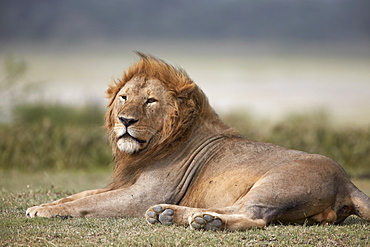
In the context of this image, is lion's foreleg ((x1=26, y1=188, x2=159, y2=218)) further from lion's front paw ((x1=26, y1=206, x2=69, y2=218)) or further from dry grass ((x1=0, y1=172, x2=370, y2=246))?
dry grass ((x1=0, y1=172, x2=370, y2=246))

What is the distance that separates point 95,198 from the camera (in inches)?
212

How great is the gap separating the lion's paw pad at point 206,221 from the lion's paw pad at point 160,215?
31 centimetres

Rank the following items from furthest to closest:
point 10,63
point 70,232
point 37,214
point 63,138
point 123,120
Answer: point 10,63 < point 63,138 < point 123,120 < point 37,214 < point 70,232

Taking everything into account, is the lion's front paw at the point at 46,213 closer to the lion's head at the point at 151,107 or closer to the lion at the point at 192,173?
the lion at the point at 192,173

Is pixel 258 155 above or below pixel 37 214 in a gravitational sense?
above

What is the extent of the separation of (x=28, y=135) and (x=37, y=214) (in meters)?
9.48

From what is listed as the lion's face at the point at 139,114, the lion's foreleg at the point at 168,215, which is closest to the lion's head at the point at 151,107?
the lion's face at the point at 139,114

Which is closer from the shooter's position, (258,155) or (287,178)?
(287,178)

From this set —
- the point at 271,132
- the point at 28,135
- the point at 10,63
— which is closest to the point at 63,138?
the point at 28,135

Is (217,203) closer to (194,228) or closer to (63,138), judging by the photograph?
(194,228)

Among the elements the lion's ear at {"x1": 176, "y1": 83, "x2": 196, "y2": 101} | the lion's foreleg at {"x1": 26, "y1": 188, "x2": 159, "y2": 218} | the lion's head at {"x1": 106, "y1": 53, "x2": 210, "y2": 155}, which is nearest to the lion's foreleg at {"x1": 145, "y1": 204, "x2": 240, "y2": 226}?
the lion's foreleg at {"x1": 26, "y1": 188, "x2": 159, "y2": 218}

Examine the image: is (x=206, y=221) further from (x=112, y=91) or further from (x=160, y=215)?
(x=112, y=91)

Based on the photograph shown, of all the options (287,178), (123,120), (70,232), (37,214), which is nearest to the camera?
(70,232)

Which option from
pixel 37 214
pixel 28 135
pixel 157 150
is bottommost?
pixel 28 135
